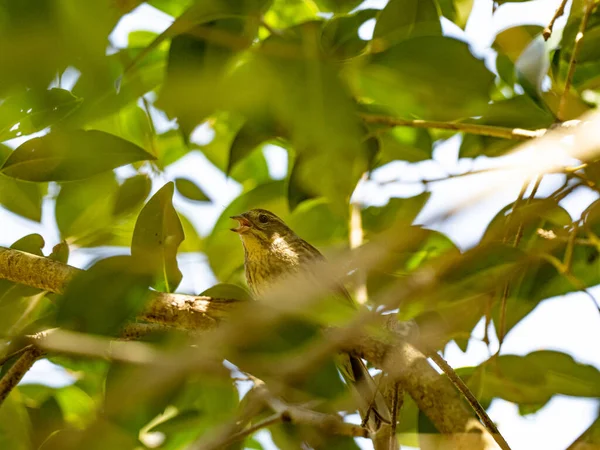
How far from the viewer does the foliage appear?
3.27 ft

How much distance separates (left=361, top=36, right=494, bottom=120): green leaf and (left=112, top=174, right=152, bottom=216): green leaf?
1649 millimetres

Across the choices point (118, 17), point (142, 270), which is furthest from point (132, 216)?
point (118, 17)

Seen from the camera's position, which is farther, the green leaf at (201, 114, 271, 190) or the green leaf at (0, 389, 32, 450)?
the green leaf at (201, 114, 271, 190)

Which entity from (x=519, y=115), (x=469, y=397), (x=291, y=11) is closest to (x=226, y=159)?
(x=291, y=11)

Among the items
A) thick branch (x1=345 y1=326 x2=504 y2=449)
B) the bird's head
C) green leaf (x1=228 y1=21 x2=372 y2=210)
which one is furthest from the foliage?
Answer: the bird's head

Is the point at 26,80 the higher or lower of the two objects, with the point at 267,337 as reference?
higher

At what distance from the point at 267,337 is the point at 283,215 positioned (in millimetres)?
1737

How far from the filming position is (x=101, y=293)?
1.58 m

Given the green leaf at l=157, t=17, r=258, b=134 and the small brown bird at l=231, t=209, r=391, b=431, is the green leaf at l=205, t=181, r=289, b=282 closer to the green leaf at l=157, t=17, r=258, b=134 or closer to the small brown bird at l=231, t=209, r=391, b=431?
the small brown bird at l=231, t=209, r=391, b=431

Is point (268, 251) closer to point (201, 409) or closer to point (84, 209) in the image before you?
point (84, 209)

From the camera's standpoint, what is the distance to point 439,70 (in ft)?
4.73

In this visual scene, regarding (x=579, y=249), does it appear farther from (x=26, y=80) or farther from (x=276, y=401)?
(x=26, y=80)

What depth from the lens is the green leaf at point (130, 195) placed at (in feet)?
9.71

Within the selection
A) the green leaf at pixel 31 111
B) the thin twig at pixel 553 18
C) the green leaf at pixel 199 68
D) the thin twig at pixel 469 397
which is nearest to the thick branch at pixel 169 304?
the green leaf at pixel 31 111
